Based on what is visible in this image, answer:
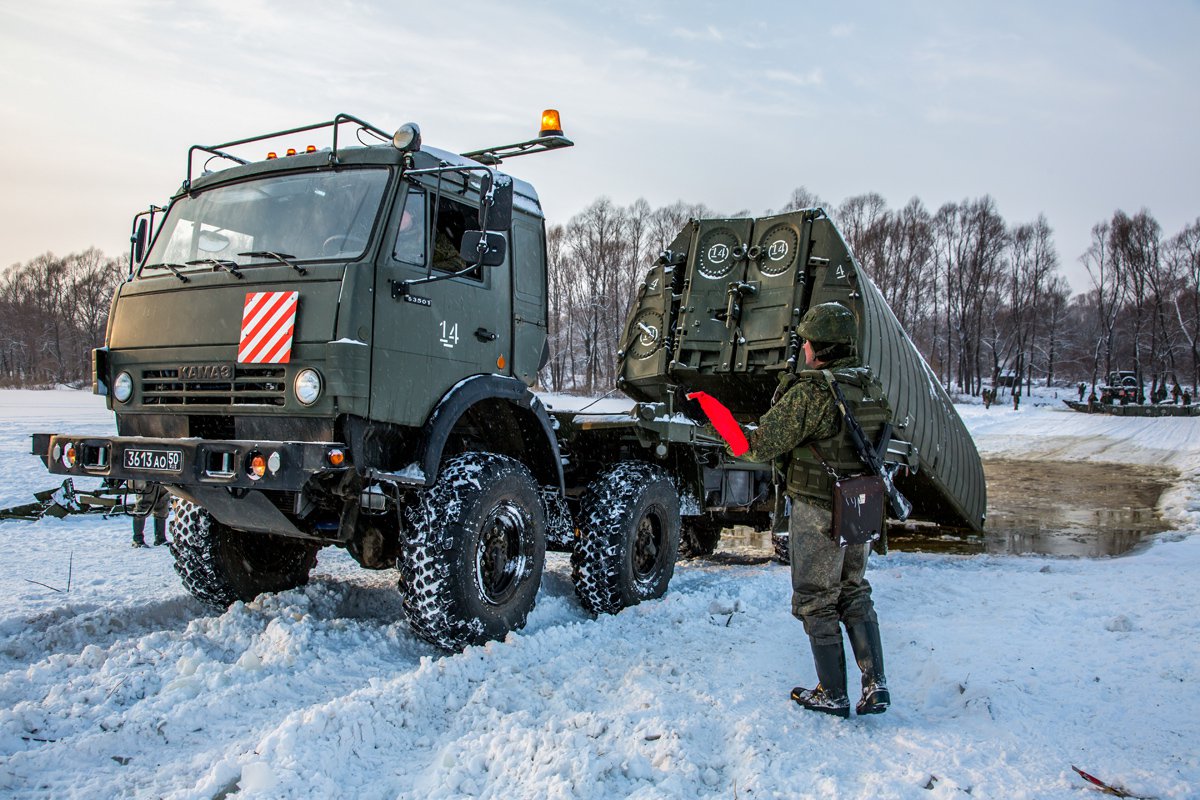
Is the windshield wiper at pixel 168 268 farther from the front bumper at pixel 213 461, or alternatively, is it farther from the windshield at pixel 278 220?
the front bumper at pixel 213 461

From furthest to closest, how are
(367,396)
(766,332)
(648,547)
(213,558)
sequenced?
(766,332), (648,547), (213,558), (367,396)

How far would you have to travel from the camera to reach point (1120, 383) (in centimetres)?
4650

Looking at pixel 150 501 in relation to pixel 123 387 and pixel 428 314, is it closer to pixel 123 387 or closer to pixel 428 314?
pixel 123 387

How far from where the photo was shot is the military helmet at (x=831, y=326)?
3.76m

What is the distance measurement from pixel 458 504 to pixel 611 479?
174cm

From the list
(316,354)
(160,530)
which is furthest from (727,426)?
(160,530)

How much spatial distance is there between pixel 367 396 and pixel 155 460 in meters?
1.15

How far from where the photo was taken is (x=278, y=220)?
4824mm

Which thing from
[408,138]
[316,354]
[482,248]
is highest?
[408,138]

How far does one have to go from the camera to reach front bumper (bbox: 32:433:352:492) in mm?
3994

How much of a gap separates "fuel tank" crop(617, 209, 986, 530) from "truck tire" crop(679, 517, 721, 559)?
1263 mm

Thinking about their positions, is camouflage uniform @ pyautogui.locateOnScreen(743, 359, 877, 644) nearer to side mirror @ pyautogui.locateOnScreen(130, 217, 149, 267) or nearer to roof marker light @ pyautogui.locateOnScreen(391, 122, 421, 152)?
roof marker light @ pyautogui.locateOnScreen(391, 122, 421, 152)

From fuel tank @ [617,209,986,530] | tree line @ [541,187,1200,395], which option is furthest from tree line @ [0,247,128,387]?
fuel tank @ [617,209,986,530]

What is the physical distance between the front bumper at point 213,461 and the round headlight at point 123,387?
1.17ft
